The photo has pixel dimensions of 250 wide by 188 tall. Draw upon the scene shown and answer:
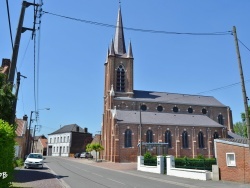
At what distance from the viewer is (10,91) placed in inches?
559

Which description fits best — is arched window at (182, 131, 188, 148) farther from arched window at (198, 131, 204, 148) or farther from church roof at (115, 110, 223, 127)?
arched window at (198, 131, 204, 148)

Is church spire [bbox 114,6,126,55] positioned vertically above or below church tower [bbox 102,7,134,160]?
above

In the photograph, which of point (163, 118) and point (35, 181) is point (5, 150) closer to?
point (35, 181)

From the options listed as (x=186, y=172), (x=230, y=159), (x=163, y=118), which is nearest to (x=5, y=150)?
(x=230, y=159)

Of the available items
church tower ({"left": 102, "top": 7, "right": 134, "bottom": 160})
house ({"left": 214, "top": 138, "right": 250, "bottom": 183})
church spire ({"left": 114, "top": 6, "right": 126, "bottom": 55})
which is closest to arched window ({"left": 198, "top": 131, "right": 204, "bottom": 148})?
church tower ({"left": 102, "top": 7, "right": 134, "bottom": 160})

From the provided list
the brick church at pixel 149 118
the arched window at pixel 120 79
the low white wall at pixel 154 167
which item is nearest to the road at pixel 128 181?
the low white wall at pixel 154 167

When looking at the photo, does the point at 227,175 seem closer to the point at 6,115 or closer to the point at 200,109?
the point at 6,115

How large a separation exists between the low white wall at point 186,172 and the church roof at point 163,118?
77.5 feet

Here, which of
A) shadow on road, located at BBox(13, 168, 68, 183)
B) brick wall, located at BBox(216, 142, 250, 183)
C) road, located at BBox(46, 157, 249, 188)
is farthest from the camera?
brick wall, located at BBox(216, 142, 250, 183)

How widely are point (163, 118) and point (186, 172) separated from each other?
3153cm

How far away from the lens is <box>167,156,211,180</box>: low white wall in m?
19.8

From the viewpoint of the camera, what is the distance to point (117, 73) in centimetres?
5888

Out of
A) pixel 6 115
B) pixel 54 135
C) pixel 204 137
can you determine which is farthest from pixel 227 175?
pixel 54 135

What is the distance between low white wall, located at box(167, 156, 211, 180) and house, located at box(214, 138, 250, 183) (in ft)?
3.75
